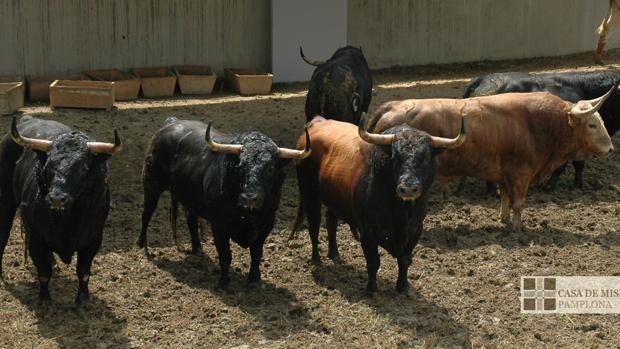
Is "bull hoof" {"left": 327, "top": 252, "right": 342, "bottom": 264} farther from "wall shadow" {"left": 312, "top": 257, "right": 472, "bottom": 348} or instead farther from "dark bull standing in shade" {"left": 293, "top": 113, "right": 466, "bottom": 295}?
"dark bull standing in shade" {"left": 293, "top": 113, "right": 466, "bottom": 295}

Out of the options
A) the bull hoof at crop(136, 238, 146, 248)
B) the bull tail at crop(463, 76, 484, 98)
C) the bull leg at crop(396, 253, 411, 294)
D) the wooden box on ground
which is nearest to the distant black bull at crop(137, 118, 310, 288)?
the bull hoof at crop(136, 238, 146, 248)

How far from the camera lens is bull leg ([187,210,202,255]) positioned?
10.2 m

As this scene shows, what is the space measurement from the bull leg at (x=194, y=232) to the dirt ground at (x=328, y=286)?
13cm

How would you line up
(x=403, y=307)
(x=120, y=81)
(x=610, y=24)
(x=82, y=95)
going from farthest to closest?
1. (x=610, y=24)
2. (x=120, y=81)
3. (x=82, y=95)
4. (x=403, y=307)

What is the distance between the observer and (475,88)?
13180mm

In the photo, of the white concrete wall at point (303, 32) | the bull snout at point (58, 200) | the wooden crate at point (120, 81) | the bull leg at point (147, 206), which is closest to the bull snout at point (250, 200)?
the bull snout at point (58, 200)

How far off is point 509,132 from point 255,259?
3.41 metres

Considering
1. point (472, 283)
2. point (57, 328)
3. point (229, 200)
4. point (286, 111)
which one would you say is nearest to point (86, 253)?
point (57, 328)

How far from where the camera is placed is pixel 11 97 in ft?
45.6

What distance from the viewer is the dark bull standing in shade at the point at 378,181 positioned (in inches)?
340

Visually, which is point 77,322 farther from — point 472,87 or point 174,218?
point 472,87

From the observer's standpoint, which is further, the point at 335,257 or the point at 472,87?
the point at 472,87

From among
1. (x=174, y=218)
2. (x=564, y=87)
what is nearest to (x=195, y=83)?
(x=564, y=87)

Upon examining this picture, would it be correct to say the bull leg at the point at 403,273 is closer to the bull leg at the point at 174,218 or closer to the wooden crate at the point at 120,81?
the bull leg at the point at 174,218
